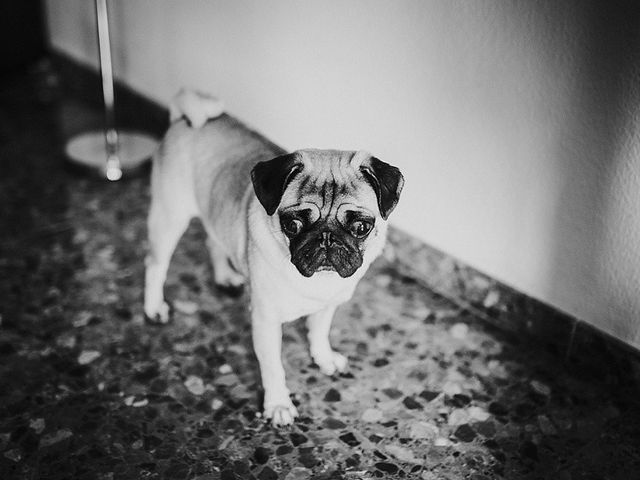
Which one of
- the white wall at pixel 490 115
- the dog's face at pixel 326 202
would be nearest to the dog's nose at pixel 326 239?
the dog's face at pixel 326 202

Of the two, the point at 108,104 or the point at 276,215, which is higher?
the point at 276,215

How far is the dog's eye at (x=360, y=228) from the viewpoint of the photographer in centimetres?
182

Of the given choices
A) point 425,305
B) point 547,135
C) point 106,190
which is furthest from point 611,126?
point 106,190

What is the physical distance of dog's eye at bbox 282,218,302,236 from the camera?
1.81 metres

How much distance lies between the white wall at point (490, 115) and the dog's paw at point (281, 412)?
934 millimetres

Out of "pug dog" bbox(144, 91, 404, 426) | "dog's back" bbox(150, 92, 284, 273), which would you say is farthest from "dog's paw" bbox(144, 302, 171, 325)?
"dog's back" bbox(150, 92, 284, 273)

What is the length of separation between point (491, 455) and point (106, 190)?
2.32m

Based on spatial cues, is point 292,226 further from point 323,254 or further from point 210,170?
point 210,170

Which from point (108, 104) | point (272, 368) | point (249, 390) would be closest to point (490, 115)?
point (272, 368)

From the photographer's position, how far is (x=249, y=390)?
227 centimetres

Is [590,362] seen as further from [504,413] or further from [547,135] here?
[547,135]

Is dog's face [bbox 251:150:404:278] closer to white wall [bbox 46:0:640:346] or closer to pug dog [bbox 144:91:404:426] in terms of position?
pug dog [bbox 144:91:404:426]

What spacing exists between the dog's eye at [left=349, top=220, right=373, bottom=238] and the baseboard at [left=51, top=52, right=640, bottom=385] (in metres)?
0.62

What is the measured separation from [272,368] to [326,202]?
1.88 feet
